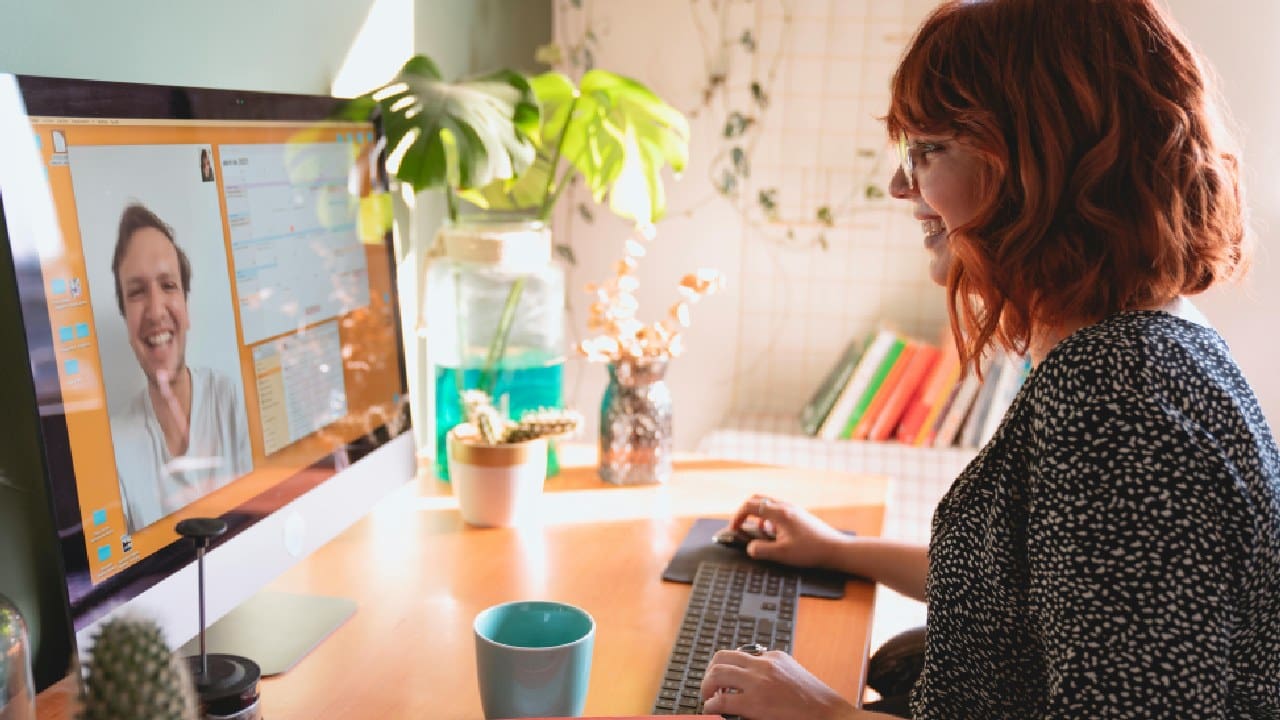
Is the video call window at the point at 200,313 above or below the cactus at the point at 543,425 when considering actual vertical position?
above

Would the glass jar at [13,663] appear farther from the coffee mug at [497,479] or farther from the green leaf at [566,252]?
the green leaf at [566,252]

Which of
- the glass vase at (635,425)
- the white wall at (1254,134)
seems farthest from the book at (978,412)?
the glass vase at (635,425)

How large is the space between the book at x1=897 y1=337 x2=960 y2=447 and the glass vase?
102 centimetres

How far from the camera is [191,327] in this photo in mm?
956

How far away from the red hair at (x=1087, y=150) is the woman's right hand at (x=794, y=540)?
17.6 inches

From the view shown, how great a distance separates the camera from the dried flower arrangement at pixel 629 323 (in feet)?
5.34

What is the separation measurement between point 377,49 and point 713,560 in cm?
97

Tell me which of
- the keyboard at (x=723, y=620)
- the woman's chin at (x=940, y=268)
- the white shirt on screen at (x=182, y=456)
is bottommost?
the keyboard at (x=723, y=620)

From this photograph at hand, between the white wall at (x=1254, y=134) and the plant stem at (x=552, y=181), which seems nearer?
the plant stem at (x=552, y=181)

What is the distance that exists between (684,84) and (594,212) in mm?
359

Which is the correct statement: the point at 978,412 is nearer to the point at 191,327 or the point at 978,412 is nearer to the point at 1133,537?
the point at 1133,537

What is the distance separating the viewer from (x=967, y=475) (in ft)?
3.21

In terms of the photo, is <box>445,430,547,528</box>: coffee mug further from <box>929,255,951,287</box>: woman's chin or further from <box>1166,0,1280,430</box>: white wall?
<box>1166,0,1280,430</box>: white wall

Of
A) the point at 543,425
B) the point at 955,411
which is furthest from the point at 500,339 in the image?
the point at 955,411
